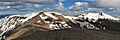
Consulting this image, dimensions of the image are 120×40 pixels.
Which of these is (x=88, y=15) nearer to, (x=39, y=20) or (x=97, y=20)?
(x=97, y=20)

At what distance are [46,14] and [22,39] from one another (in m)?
53.3

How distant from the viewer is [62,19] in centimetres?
13662

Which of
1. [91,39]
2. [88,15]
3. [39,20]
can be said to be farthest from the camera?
[88,15]

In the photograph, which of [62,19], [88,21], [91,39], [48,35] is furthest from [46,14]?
[91,39]

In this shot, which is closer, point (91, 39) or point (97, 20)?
point (91, 39)

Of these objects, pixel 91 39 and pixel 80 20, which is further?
pixel 80 20

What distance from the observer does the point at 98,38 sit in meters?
83.8

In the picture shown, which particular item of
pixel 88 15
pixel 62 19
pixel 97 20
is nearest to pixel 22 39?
pixel 62 19

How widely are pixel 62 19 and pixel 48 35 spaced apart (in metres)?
47.5

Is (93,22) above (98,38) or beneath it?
beneath

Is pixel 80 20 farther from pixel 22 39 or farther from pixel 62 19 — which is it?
pixel 22 39

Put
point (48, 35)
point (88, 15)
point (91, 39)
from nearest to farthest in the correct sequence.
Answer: point (91, 39)
point (48, 35)
point (88, 15)

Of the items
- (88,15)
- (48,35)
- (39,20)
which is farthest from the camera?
(88,15)

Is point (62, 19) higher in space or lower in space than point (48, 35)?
lower
